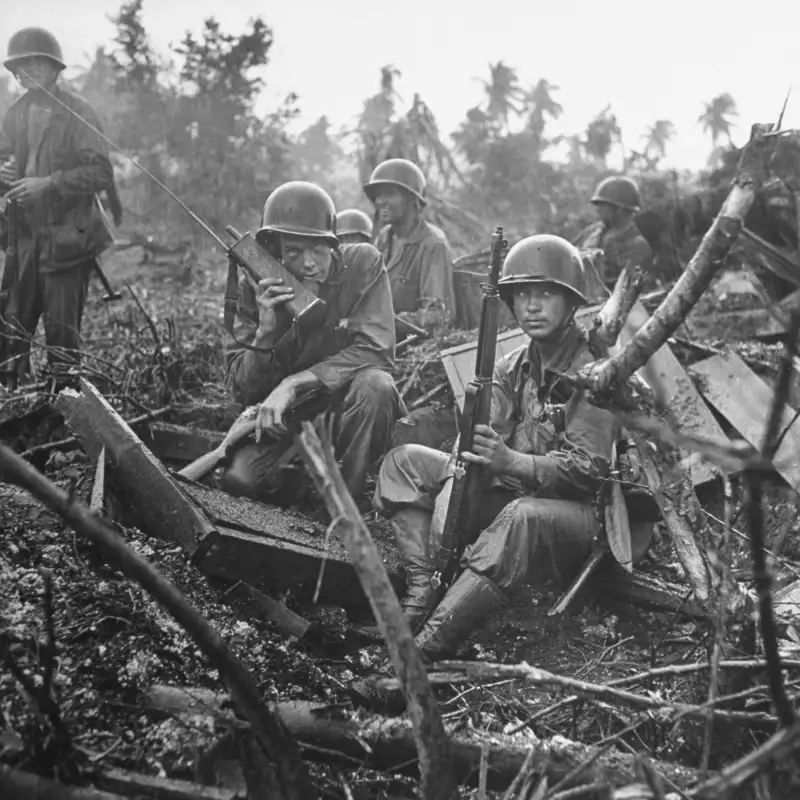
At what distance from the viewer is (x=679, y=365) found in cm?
624

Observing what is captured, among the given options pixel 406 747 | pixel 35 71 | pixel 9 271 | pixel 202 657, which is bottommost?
pixel 202 657

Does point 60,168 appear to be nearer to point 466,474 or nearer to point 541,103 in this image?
point 466,474

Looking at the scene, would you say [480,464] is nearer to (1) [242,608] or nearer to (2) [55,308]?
(1) [242,608]

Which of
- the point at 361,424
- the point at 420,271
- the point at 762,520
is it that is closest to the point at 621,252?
the point at 420,271

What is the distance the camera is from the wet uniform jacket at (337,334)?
4660 mm

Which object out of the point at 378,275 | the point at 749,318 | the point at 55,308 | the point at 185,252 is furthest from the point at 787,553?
the point at 185,252

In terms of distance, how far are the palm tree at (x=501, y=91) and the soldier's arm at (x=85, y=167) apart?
54.8ft

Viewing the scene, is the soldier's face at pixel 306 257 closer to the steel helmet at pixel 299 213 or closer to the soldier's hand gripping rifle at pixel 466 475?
the steel helmet at pixel 299 213

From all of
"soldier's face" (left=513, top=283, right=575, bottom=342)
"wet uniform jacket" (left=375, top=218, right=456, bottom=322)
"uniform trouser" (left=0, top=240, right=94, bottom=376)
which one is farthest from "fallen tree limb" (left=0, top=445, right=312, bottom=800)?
"wet uniform jacket" (left=375, top=218, right=456, bottom=322)

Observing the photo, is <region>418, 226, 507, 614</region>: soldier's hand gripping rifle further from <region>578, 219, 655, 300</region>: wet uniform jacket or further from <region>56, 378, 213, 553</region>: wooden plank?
<region>578, 219, 655, 300</region>: wet uniform jacket

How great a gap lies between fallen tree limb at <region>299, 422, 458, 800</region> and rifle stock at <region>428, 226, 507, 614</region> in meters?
1.91

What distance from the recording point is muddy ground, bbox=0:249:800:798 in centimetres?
222

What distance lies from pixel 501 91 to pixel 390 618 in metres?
21.8

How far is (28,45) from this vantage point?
18.3ft
